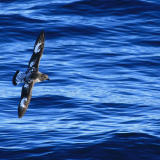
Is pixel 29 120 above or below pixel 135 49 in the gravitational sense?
below

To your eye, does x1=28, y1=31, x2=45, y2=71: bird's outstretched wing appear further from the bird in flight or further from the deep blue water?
the deep blue water

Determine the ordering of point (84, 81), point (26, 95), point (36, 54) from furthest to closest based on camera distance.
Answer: point (84, 81) → point (36, 54) → point (26, 95)

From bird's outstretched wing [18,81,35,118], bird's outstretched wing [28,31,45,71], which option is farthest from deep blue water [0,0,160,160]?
bird's outstretched wing [28,31,45,71]

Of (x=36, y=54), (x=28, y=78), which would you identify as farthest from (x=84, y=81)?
(x=28, y=78)

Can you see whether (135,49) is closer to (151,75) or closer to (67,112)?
(151,75)

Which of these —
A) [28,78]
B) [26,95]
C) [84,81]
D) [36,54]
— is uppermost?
[36,54]

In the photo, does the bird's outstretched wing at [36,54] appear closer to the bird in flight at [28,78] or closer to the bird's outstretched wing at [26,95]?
the bird in flight at [28,78]

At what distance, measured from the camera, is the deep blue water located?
9.11 meters

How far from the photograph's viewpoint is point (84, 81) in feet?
40.6

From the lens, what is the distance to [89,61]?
1355cm

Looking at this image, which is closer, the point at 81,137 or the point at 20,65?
the point at 81,137

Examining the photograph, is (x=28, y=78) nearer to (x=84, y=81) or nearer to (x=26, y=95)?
(x=26, y=95)

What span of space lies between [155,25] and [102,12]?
2549 millimetres

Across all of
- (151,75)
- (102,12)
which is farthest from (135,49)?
(102,12)
